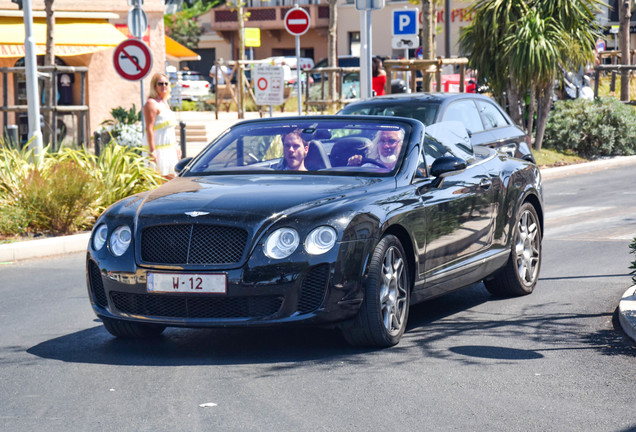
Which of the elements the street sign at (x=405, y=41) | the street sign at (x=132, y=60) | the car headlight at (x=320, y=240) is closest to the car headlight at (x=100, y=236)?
the car headlight at (x=320, y=240)

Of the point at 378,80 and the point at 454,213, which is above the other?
the point at 378,80

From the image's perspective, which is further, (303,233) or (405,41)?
(405,41)

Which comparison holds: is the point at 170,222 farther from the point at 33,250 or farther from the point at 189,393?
the point at 33,250

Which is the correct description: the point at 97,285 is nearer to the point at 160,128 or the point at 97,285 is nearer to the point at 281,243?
the point at 281,243

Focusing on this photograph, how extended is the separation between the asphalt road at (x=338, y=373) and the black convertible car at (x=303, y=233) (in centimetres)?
26

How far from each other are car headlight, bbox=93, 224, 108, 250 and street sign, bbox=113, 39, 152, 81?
9.91 meters

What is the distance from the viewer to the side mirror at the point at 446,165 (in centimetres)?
737

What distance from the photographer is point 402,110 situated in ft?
44.1

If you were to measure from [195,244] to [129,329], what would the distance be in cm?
102

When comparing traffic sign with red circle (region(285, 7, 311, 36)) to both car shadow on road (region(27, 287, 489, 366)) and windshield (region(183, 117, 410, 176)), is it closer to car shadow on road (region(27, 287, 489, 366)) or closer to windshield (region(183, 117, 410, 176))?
windshield (region(183, 117, 410, 176))

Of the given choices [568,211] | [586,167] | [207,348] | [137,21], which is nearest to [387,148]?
[207,348]

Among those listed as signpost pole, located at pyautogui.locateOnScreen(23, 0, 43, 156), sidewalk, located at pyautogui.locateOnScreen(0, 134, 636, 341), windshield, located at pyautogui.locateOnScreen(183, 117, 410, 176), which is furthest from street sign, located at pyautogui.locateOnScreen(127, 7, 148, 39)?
windshield, located at pyautogui.locateOnScreen(183, 117, 410, 176)

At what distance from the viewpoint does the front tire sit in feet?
21.5

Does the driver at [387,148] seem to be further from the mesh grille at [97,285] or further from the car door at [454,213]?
the mesh grille at [97,285]
